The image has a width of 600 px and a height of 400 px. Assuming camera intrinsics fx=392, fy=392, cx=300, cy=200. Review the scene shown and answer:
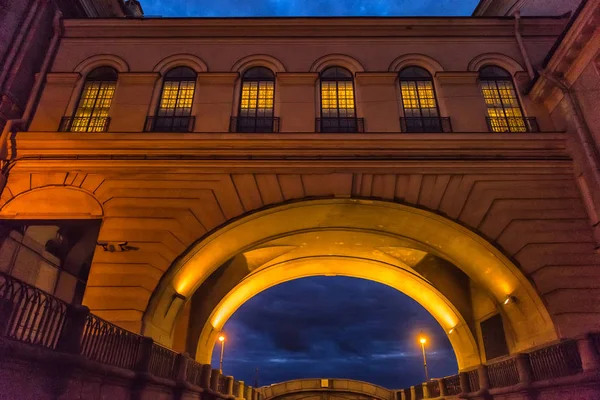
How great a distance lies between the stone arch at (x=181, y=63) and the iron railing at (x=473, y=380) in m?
15.7

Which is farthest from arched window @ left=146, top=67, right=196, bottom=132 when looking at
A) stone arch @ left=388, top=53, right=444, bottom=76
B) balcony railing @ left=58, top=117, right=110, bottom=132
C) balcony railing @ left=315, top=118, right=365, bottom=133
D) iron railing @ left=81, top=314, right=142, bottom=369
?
stone arch @ left=388, top=53, right=444, bottom=76

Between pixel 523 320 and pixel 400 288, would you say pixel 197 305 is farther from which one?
pixel 523 320

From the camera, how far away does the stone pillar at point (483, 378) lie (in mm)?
13371

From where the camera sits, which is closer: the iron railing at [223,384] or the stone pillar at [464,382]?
the stone pillar at [464,382]

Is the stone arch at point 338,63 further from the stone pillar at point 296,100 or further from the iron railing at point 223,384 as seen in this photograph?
the iron railing at point 223,384

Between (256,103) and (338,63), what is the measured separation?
3.93 m

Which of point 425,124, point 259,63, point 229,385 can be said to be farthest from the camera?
point 229,385

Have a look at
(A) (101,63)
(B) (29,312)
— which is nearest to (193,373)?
(B) (29,312)

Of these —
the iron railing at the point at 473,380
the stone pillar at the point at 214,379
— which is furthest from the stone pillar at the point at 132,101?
the iron railing at the point at 473,380

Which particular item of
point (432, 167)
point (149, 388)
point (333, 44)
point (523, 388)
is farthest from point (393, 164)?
point (149, 388)

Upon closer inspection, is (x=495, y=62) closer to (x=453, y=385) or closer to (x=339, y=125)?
(x=339, y=125)

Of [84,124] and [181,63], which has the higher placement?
[181,63]

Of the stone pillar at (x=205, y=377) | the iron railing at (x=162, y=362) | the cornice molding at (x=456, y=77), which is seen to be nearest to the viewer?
the iron railing at (x=162, y=362)

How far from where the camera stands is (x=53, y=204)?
13125mm
